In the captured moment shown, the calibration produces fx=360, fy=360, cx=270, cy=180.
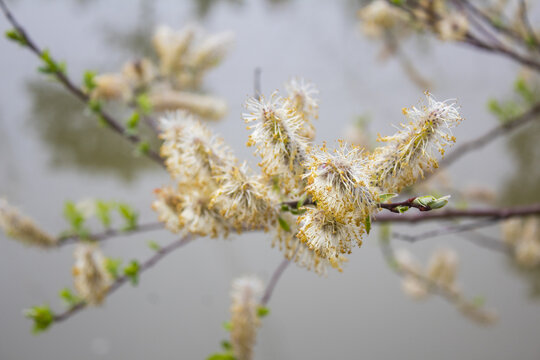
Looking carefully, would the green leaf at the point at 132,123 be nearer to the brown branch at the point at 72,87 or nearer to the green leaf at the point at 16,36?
the brown branch at the point at 72,87

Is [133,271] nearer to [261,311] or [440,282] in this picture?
[261,311]

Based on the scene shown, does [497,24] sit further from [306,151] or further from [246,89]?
[246,89]

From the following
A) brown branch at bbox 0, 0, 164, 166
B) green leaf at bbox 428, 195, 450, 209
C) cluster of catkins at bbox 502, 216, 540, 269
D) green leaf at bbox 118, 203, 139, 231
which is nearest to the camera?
green leaf at bbox 428, 195, 450, 209

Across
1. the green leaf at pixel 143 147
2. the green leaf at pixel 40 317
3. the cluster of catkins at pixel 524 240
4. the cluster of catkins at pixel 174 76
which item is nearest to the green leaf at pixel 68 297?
the green leaf at pixel 40 317

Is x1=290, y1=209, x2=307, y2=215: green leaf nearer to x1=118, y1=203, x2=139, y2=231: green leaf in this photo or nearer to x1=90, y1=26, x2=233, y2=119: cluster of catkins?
x1=118, y1=203, x2=139, y2=231: green leaf

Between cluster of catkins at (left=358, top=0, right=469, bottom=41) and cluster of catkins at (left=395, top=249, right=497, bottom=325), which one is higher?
cluster of catkins at (left=358, top=0, right=469, bottom=41)

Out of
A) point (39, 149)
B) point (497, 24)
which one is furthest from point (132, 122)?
point (39, 149)

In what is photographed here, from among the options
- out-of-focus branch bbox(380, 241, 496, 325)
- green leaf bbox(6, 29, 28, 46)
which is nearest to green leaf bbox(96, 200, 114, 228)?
green leaf bbox(6, 29, 28, 46)
